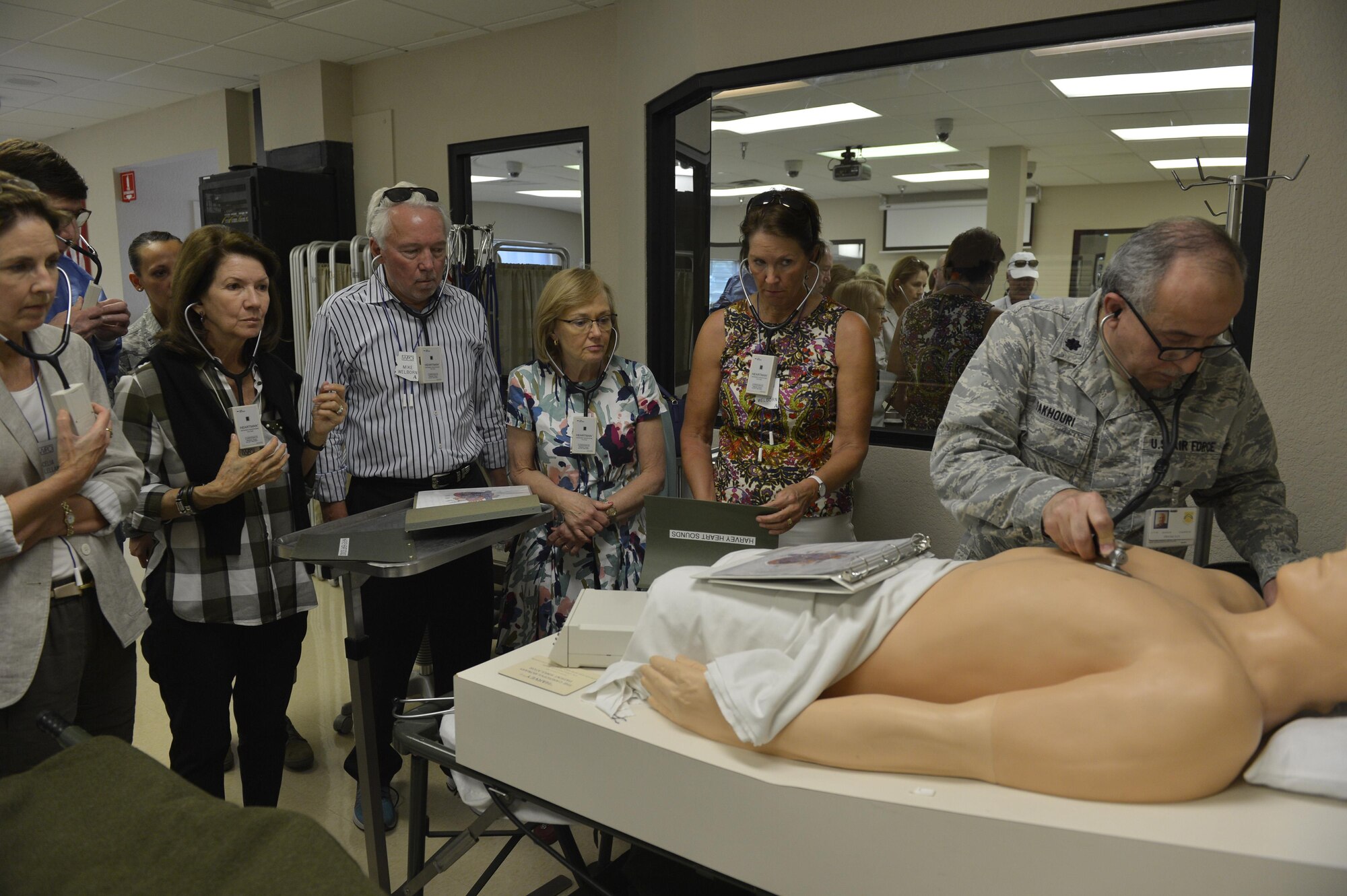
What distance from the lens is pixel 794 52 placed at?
300 centimetres

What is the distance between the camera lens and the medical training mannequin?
3.27 ft

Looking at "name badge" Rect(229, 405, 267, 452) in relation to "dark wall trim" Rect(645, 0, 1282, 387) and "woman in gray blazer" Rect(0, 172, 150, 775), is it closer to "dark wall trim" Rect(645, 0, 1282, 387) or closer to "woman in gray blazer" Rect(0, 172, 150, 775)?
"woman in gray blazer" Rect(0, 172, 150, 775)

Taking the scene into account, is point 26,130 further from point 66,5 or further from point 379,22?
point 379,22

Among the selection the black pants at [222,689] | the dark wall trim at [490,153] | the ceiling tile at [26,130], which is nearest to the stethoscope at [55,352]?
the black pants at [222,689]

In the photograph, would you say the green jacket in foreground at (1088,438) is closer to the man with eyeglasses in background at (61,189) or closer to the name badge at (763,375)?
the name badge at (763,375)

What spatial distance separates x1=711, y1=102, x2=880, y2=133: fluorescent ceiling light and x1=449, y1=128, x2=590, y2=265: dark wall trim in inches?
52.2

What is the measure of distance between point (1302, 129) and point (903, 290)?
4.13ft

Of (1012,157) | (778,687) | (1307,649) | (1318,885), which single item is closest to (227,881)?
(778,687)

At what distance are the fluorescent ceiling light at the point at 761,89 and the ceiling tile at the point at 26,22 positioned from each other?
3892 mm

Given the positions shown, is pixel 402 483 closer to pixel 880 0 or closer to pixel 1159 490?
pixel 1159 490

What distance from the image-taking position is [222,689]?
1.85m

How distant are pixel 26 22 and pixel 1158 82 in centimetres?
569

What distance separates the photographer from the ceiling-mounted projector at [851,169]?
10.3 ft

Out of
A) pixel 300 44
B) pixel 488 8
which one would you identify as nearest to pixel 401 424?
pixel 488 8
